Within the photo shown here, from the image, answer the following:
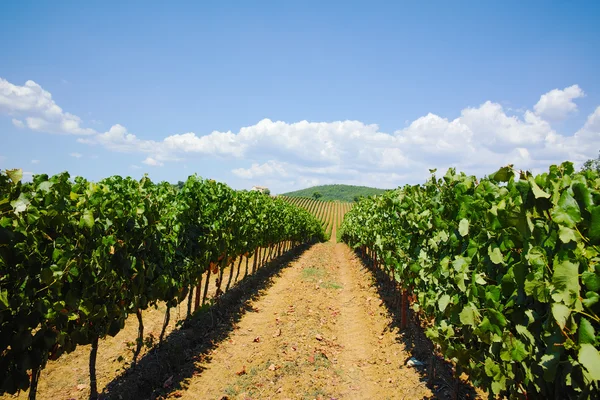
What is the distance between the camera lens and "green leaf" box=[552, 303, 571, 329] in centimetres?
205

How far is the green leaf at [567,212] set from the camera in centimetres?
224

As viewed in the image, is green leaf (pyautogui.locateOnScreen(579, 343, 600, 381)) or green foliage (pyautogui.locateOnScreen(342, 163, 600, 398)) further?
green foliage (pyautogui.locateOnScreen(342, 163, 600, 398))

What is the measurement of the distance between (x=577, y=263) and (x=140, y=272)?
19.9 ft

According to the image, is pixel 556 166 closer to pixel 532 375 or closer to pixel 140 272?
pixel 532 375

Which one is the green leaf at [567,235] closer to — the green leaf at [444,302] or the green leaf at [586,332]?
the green leaf at [586,332]

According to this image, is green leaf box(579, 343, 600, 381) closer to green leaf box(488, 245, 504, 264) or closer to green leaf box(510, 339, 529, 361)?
green leaf box(510, 339, 529, 361)

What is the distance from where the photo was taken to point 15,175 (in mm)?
3412

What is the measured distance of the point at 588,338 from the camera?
2053 millimetres

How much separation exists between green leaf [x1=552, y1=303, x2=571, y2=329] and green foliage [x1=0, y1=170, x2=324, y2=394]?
434 cm

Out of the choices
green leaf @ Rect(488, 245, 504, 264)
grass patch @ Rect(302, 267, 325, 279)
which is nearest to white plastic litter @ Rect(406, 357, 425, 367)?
green leaf @ Rect(488, 245, 504, 264)

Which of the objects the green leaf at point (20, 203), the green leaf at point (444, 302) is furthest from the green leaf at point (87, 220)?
the green leaf at point (444, 302)

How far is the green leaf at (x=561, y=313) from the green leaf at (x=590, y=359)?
15 centimetres

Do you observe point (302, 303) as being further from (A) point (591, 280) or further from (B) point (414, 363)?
(A) point (591, 280)

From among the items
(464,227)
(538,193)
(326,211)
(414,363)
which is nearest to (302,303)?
(414,363)
